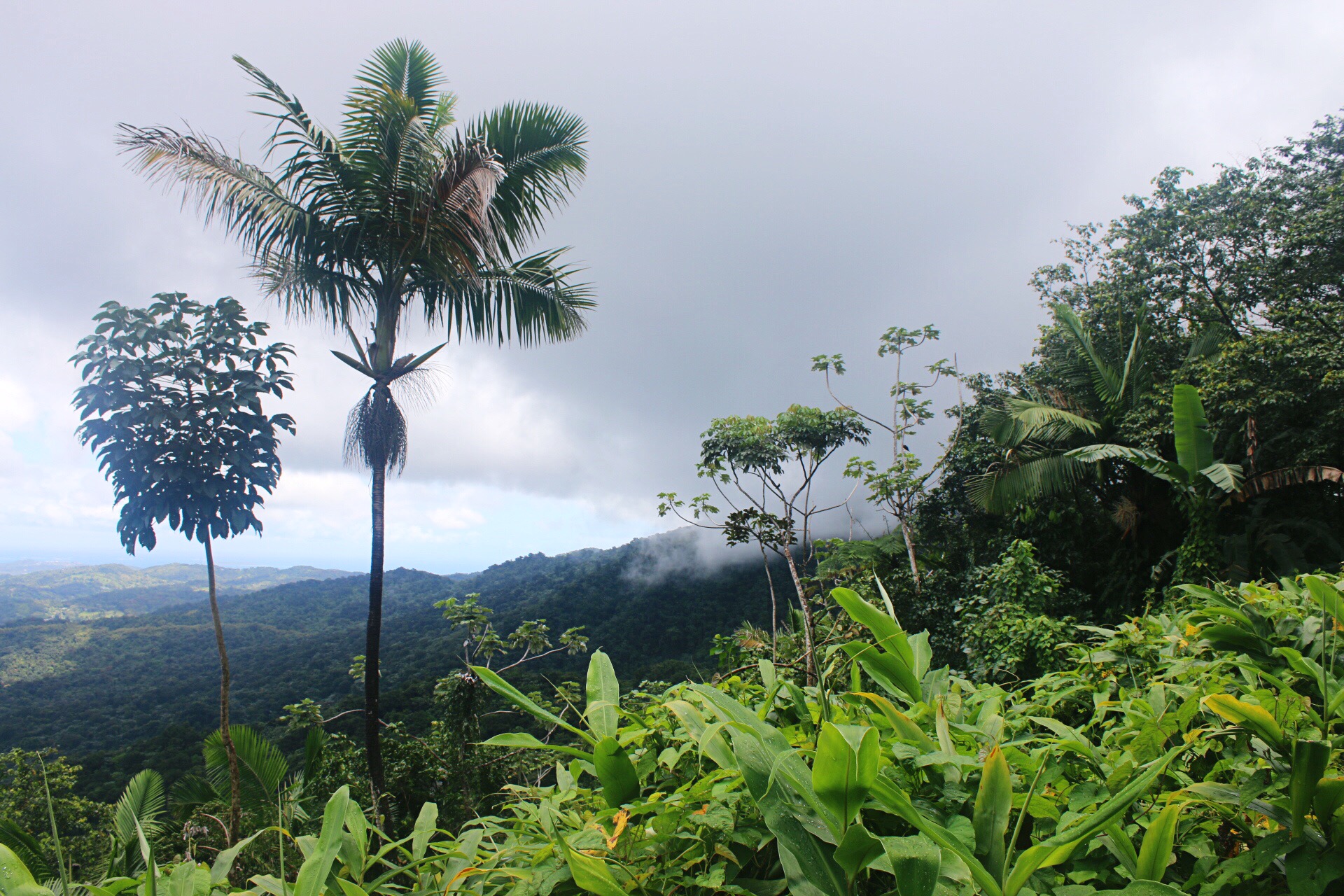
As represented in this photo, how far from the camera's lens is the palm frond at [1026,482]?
6977 millimetres

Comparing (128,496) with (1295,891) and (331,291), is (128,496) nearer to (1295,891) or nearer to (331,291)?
(331,291)

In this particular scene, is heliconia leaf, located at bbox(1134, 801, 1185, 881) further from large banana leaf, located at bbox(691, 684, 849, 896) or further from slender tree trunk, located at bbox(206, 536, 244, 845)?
slender tree trunk, located at bbox(206, 536, 244, 845)

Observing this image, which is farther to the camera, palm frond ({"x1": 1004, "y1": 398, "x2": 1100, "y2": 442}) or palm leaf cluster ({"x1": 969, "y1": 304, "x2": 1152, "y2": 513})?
palm leaf cluster ({"x1": 969, "y1": 304, "x2": 1152, "y2": 513})

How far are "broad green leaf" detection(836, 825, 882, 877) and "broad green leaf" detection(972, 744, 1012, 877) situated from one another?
90 mm

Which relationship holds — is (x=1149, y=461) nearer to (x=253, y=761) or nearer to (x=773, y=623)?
(x=773, y=623)

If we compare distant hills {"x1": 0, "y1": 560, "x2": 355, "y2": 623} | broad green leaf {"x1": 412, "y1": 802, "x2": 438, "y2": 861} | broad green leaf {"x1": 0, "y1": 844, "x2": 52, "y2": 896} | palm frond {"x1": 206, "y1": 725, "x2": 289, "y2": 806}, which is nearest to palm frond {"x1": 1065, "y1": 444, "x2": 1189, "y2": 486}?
broad green leaf {"x1": 412, "y1": 802, "x2": 438, "y2": 861}

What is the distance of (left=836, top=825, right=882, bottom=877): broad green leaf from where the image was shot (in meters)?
0.38

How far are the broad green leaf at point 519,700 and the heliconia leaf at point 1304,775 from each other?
0.56 m

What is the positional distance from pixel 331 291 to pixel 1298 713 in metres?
5.78

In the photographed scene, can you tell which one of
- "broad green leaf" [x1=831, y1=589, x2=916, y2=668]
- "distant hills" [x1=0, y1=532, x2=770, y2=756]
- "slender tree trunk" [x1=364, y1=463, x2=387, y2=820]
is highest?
"broad green leaf" [x1=831, y1=589, x2=916, y2=668]

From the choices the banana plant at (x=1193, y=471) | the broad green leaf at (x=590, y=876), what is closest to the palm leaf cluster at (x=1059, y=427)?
the banana plant at (x=1193, y=471)

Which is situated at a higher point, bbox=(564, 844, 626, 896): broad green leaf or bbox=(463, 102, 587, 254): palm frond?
bbox=(463, 102, 587, 254): palm frond

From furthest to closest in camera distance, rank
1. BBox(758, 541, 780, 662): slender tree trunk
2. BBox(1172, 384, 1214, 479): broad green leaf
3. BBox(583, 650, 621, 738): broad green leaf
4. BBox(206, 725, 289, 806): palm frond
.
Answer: BBox(1172, 384, 1214, 479): broad green leaf → BBox(206, 725, 289, 806): palm frond → BBox(758, 541, 780, 662): slender tree trunk → BBox(583, 650, 621, 738): broad green leaf

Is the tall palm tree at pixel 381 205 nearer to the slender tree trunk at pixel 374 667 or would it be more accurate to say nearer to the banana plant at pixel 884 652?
the slender tree trunk at pixel 374 667
